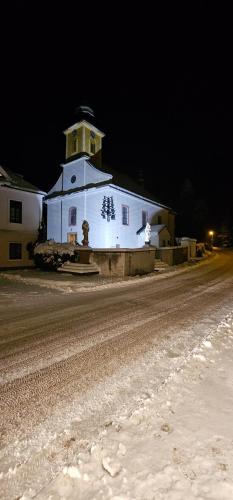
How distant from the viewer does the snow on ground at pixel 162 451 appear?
1833 millimetres

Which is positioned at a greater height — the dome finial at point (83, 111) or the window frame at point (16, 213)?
the dome finial at point (83, 111)

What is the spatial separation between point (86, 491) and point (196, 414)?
1.36 metres

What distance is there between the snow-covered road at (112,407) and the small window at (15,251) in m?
15.6

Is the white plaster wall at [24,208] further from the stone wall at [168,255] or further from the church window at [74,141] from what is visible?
the stone wall at [168,255]

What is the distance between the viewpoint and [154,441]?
7.58ft

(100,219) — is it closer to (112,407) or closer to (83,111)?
(83,111)

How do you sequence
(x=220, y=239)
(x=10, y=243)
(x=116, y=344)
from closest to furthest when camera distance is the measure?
(x=116, y=344) < (x=10, y=243) < (x=220, y=239)

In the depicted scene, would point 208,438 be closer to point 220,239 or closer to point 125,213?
point 125,213

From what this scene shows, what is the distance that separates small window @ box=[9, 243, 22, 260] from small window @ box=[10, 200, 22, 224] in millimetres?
1917

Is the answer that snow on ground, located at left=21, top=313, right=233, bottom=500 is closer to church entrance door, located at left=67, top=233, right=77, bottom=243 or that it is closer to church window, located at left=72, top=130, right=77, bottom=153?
church entrance door, located at left=67, top=233, right=77, bottom=243

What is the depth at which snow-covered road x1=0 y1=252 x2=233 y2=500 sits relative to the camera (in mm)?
1931

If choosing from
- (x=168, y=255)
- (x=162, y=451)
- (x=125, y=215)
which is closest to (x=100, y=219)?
(x=125, y=215)

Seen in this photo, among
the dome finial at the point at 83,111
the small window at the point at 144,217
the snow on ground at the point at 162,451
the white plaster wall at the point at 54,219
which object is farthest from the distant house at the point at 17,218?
the snow on ground at the point at 162,451

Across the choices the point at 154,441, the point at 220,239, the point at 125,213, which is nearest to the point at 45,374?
the point at 154,441
